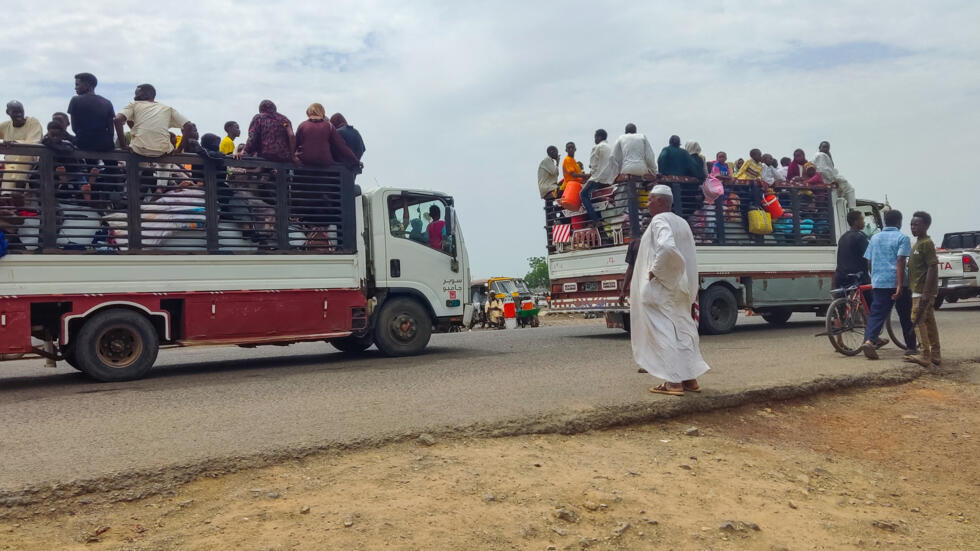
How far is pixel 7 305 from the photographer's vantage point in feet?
25.4

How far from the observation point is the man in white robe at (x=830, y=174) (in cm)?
1412

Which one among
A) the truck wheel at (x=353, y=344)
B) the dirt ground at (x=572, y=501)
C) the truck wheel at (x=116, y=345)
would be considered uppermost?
the truck wheel at (x=116, y=345)

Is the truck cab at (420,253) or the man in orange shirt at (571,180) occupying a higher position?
the man in orange shirt at (571,180)

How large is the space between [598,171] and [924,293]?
529cm

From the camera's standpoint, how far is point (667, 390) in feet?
20.7

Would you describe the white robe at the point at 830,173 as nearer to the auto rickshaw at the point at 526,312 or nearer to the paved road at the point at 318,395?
the paved road at the point at 318,395

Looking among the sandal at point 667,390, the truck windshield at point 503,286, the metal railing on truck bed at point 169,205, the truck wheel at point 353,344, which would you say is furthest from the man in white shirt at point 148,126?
the truck windshield at point 503,286

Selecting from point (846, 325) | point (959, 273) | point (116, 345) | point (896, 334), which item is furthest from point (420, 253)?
point (959, 273)

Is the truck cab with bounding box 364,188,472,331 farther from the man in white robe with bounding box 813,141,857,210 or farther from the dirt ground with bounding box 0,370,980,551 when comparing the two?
the man in white robe with bounding box 813,141,857,210

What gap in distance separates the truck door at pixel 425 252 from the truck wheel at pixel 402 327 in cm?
21

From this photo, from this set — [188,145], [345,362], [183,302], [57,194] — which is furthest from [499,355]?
[57,194]

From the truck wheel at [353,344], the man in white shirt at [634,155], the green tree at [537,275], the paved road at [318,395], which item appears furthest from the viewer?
the green tree at [537,275]

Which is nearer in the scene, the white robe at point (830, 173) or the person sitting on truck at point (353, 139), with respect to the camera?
the person sitting on truck at point (353, 139)

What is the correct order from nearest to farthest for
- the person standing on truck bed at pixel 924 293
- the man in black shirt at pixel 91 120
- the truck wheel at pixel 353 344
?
1. the person standing on truck bed at pixel 924 293
2. the man in black shirt at pixel 91 120
3. the truck wheel at pixel 353 344
